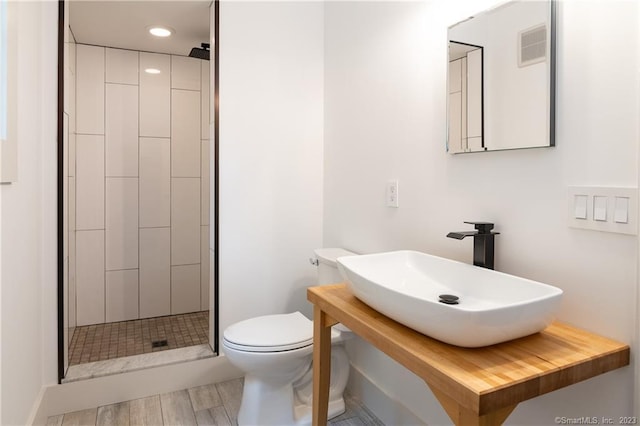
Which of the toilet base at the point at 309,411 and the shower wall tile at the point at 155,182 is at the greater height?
the shower wall tile at the point at 155,182

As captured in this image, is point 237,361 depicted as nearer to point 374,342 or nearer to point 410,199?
point 374,342

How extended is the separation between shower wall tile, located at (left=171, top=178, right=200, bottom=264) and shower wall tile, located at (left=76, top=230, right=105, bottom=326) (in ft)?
1.71

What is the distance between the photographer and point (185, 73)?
326 centimetres

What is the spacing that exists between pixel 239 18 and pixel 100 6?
767 mm

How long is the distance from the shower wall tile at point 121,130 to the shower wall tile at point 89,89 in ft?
0.19

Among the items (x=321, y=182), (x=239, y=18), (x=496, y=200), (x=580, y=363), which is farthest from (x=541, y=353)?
(x=239, y=18)

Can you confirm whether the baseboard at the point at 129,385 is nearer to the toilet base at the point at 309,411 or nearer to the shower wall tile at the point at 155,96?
the toilet base at the point at 309,411

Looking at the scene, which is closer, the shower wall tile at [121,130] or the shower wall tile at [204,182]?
the shower wall tile at [121,130]

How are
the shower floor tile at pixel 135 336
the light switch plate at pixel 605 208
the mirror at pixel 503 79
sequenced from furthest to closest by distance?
1. the shower floor tile at pixel 135 336
2. the mirror at pixel 503 79
3. the light switch plate at pixel 605 208

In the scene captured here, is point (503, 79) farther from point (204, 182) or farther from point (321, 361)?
point (204, 182)

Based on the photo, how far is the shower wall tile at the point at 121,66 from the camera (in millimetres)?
3041

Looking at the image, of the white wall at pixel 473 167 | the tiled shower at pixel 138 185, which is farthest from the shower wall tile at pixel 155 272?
the white wall at pixel 473 167

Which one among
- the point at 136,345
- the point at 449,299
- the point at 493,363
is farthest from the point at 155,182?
the point at 493,363

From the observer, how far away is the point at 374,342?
1.15 meters
